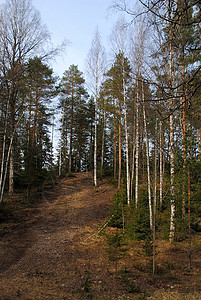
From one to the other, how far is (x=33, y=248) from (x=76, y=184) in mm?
10840

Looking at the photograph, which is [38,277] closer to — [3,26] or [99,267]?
[99,267]

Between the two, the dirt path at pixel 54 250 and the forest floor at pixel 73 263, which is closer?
the forest floor at pixel 73 263

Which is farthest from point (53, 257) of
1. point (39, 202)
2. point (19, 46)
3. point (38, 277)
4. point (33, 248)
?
point (19, 46)

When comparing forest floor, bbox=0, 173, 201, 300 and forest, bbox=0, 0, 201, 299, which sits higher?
forest, bbox=0, 0, 201, 299

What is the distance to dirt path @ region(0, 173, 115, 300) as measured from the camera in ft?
14.8

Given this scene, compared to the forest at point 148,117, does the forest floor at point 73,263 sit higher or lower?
lower

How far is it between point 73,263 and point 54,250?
4.33ft

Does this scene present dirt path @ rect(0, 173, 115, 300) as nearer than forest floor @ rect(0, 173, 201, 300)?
No

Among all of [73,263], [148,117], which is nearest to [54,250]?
[73,263]

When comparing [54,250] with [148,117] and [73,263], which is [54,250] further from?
[148,117]

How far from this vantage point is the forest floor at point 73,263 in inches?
172

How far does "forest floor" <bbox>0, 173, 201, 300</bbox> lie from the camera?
14.3 feet

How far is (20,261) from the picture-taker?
6242 millimetres

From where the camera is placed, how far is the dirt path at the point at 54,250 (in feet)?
14.8
